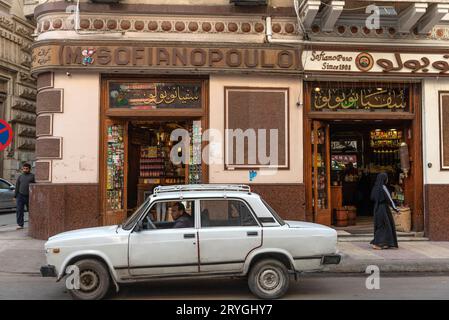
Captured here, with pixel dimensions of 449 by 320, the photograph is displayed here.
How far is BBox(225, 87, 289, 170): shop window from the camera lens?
39.6 ft

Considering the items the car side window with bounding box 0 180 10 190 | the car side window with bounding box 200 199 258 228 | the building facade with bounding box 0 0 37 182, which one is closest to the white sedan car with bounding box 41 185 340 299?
the car side window with bounding box 200 199 258 228

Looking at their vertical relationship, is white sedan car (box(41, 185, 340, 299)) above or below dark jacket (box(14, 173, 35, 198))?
below

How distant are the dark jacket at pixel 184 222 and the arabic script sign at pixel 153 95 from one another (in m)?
5.49

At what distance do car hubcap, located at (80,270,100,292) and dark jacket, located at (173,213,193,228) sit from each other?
130 centimetres

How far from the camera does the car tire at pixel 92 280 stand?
6.90 meters

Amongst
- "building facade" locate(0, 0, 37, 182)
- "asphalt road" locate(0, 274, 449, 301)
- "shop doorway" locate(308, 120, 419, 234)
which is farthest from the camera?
"building facade" locate(0, 0, 37, 182)

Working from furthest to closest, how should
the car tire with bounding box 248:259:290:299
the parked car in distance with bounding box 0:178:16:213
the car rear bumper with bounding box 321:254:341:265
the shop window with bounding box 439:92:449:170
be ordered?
the parked car in distance with bounding box 0:178:16:213
the shop window with bounding box 439:92:449:170
the car rear bumper with bounding box 321:254:341:265
the car tire with bounding box 248:259:290:299

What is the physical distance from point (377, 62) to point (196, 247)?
7696mm

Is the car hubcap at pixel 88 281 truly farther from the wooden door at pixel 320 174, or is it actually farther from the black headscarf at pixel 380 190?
the wooden door at pixel 320 174

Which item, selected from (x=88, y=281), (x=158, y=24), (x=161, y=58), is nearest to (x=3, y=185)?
(x=161, y=58)

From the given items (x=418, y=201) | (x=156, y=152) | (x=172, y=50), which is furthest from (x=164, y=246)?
(x=418, y=201)

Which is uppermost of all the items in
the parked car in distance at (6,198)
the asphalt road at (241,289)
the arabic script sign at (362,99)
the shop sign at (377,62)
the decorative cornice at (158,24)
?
the decorative cornice at (158,24)

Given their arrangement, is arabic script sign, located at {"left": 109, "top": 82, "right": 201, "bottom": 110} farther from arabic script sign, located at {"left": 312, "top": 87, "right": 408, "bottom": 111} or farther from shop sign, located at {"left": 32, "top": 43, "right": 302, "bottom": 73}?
arabic script sign, located at {"left": 312, "top": 87, "right": 408, "bottom": 111}

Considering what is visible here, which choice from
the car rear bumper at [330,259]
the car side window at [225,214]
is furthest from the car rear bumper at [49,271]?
the car rear bumper at [330,259]
